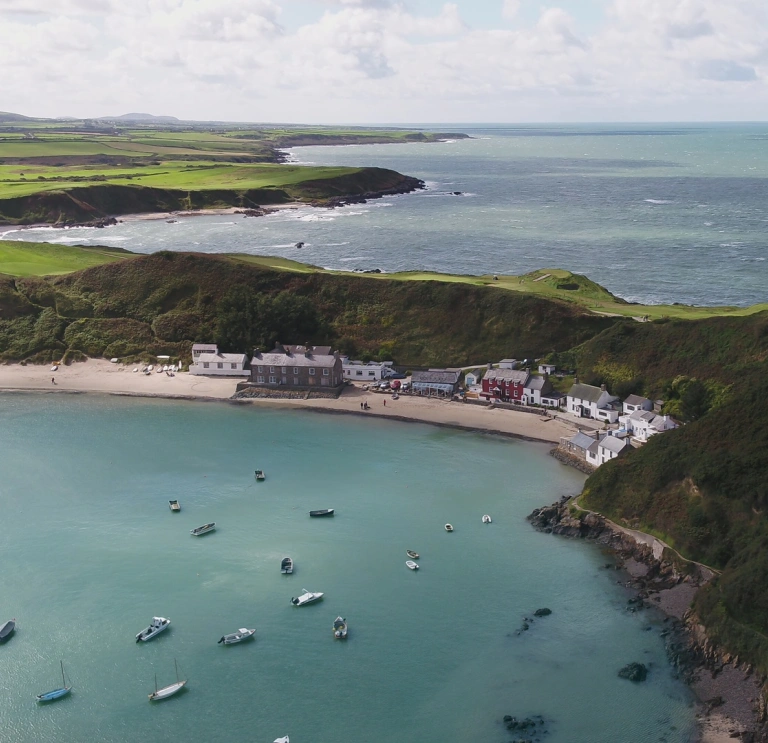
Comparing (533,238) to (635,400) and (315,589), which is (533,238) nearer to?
(635,400)

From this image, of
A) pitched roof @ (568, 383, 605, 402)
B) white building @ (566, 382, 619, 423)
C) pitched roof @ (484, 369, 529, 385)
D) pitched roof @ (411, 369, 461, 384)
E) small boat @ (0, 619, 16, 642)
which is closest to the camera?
small boat @ (0, 619, 16, 642)

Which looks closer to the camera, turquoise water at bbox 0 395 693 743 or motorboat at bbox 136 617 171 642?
turquoise water at bbox 0 395 693 743

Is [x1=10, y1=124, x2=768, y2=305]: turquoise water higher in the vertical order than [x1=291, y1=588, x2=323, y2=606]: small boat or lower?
higher

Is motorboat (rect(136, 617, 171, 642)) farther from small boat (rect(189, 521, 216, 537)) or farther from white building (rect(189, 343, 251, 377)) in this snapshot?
white building (rect(189, 343, 251, 377))

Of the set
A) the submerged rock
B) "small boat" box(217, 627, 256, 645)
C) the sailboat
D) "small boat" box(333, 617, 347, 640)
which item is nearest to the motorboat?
"small boat" box(217, 627, 256, 645)

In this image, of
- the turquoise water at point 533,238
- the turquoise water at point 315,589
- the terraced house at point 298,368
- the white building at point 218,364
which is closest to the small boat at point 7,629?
the turquoise water at point 315,589

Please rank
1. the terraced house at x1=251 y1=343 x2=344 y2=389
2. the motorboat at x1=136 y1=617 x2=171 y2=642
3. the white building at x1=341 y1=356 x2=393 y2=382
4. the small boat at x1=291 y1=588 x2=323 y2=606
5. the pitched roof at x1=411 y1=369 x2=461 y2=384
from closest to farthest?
the motorboat at x1=136 y1=617 x2=171 y2=642
the small boat at x1=291 y1=588 x2=323 y2=606
the pitched roof at x1=411 y1=369 x2=461 y2=384
the terraced house at x1=251 y1=343 x2=344 y2=389
the white building at x1=341 y1=356 x2=393 y2=382
